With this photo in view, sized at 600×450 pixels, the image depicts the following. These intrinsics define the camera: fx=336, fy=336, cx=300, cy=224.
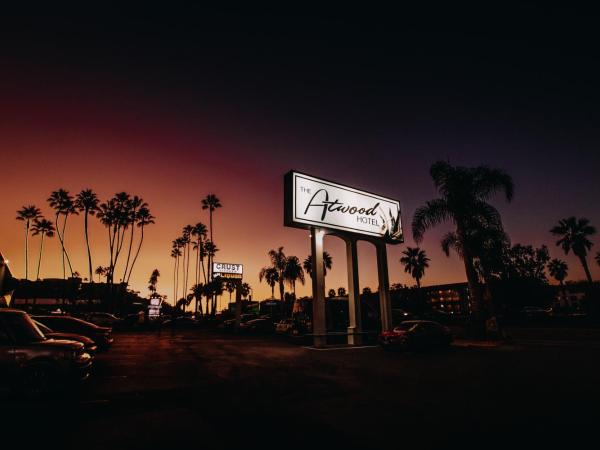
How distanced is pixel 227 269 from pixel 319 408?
3433 cm

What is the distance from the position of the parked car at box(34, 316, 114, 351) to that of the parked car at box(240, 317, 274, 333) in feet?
65.0

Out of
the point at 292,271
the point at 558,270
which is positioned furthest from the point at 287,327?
the point at 558,270

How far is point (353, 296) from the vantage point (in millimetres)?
20422

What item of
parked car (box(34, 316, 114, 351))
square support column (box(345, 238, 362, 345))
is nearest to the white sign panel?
square support column (box(345, 238, 362, 345))

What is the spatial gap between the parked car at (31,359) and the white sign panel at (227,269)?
31.5 m

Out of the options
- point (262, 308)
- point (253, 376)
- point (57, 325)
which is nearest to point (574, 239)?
point (262, 308)

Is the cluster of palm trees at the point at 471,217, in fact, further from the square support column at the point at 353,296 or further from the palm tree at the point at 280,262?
the palm tree at the point at 280,262

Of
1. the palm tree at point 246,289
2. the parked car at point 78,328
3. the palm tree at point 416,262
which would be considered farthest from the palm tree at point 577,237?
the palm tree at point 246,289

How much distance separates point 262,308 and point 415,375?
5468 cm

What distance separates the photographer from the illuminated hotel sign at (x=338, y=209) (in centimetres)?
1833

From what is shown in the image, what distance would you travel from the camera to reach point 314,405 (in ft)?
21.0

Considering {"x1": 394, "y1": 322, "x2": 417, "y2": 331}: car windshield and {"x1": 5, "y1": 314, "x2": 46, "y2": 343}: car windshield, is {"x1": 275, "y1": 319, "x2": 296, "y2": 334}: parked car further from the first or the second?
{"x1": 5, "y1": 314, "x2": 46, "y2": 343}: car windshield

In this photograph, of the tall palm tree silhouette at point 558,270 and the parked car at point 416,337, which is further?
the tall palm tree silhouette at point 558,270

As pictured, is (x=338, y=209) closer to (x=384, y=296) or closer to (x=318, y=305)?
(x=318, y=305)
